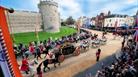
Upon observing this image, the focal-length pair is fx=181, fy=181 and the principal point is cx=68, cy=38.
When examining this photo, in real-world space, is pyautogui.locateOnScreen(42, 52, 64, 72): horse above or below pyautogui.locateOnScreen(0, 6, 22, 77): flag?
below

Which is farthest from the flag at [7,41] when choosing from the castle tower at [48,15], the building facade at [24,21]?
the castle tower at [48,15]

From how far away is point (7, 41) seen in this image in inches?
130

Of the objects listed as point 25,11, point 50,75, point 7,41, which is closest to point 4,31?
point 7,41

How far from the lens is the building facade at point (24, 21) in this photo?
51281 mm

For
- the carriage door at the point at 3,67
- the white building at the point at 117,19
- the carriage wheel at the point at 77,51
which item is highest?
the carriage door at the point at 3,67

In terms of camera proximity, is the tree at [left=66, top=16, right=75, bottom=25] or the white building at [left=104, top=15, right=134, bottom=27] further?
the tree at [left=66, top=16, right=75, bottom=25]

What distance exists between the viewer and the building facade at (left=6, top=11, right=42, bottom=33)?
2019 inches

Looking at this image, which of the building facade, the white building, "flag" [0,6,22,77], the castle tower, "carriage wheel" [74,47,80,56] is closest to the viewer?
"flag" [0,6,22,77]

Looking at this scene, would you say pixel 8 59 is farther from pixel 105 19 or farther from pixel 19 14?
pixel 105 19

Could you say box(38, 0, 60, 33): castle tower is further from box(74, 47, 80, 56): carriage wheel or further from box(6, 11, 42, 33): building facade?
box(74, 47, 80, 56): carriage wheel

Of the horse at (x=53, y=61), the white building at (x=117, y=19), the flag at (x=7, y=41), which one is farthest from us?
the white building at (x=117, y=19)

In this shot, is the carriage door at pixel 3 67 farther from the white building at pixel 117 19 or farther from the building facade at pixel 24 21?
the white building at pixel 117 19

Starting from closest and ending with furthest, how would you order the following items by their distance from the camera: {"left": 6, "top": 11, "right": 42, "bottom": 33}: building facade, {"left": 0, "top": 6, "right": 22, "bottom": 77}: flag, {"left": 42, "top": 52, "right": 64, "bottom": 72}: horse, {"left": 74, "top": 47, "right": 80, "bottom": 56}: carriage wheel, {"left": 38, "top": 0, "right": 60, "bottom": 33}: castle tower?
{"left": 0, "top": 6, "right": 22, "bottom": 77}: flag → {"left": 42, "top": 52, "right": 64, "bottom": 72}: horse → {"left": 74, "top": 47, "right": 80, "bottom": 56}: carriage wheel → {"left": 6, "top": 11, "right": 42, "bottom": 33}: building facade → {"left": 38, "top": 0, "right": 60, "bottom": 33}: castle tower

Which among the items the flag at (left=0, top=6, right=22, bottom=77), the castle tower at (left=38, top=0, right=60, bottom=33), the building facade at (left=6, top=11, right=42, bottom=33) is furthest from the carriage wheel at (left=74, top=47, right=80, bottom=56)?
the castle tower at (left=38, top=0, right=60, bottom=33)
